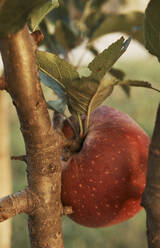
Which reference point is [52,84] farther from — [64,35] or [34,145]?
[64,35]

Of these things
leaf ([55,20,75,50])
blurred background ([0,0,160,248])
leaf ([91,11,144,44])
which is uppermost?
leaf ([91,11,144,44])

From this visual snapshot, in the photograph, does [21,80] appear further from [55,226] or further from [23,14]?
[55,226]

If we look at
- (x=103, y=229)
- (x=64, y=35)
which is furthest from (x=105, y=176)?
(x=103, y=229)

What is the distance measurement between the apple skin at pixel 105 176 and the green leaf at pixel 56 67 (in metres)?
0.13

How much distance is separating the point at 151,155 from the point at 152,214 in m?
0.07

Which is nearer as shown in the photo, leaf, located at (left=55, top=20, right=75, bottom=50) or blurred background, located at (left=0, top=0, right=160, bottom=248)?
leaf, located at (left=55, top=20, right=75, bottom=50)

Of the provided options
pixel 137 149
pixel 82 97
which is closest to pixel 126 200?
pixel 137 149

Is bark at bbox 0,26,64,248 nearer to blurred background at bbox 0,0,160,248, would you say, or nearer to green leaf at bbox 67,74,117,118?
green leaf at bbox 67,74,117,118

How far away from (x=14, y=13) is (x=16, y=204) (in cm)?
21

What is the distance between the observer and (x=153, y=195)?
47 cm

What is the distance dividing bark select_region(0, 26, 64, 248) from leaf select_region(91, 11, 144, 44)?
0.50 metres

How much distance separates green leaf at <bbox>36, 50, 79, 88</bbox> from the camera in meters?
0.46

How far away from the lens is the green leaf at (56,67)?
0.46m

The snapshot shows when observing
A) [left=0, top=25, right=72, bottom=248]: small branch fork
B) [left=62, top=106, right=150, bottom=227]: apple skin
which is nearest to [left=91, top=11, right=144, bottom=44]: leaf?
[left=62, top=106, right=150, bottom=227]: apple skin
